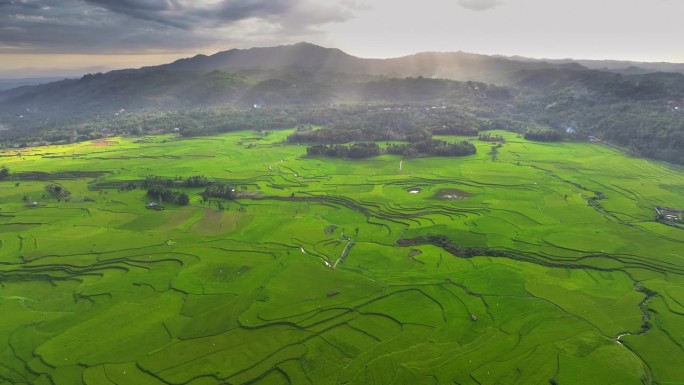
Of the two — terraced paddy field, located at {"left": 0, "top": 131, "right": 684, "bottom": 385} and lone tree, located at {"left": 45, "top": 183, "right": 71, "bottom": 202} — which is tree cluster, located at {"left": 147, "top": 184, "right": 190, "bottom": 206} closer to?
terraced paddy field, located at {"left": 0, "top": 131, "right": 684, "bottom": 385}

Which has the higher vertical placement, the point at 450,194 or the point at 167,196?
the point at 167,196

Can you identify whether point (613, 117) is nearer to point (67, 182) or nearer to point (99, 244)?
point (99, 244)

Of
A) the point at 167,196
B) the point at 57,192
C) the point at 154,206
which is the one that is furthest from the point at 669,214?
the point at 57,192

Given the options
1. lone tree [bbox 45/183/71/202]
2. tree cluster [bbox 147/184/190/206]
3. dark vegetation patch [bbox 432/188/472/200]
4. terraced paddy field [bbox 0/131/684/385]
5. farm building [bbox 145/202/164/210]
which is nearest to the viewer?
terraced paddy field [bbox 0/131/684/385]

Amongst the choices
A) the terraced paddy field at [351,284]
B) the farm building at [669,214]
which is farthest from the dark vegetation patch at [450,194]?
the farm building at [669,214]

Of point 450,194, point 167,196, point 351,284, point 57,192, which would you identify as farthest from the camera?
point 57,192

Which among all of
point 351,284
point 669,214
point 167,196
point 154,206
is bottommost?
point 351,284

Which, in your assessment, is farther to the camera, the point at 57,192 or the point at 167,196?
the point at 57,192

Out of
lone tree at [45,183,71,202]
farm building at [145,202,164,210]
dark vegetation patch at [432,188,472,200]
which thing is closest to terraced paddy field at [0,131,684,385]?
dark vegetation patch at [432,188,472,200]

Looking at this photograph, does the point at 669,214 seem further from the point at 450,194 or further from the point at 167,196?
the point at 167,196
